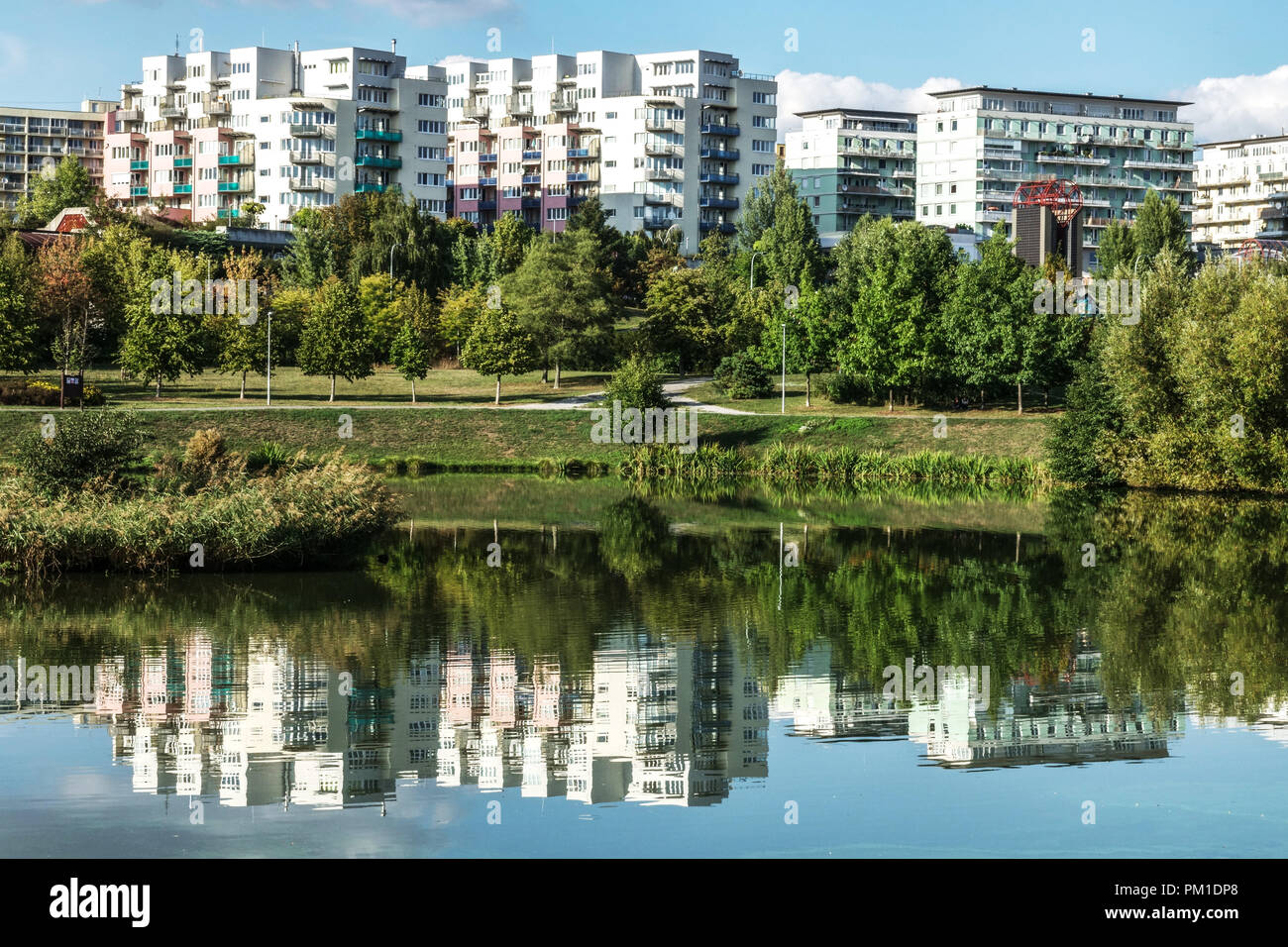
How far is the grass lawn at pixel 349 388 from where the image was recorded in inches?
2805

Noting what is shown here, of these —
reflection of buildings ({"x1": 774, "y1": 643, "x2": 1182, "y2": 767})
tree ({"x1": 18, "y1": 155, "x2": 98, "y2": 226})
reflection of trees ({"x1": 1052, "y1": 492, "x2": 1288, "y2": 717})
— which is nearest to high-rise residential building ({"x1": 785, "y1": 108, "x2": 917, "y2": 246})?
tree ({"x1": 18, "y1": 155, "x2": 98, "y2": 226})

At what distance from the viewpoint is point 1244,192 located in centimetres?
19438

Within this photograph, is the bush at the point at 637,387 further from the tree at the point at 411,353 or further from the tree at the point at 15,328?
the tree at the point at 15,328

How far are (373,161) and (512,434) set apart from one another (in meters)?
66.9

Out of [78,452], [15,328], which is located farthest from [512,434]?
[78,452]

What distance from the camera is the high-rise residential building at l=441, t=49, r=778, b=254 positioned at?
133875mm

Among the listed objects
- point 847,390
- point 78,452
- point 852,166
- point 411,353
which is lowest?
point 78,452

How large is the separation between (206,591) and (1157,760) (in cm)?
1746

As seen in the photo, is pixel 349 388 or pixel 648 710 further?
pixel 349 388

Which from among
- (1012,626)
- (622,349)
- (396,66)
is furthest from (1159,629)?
(396,66)

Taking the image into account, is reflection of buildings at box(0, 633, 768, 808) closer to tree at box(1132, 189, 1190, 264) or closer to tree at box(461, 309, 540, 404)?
tree at box(461, 309, 540, 404)

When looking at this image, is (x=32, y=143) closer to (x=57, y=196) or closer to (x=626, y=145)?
(x=57, y=196)
